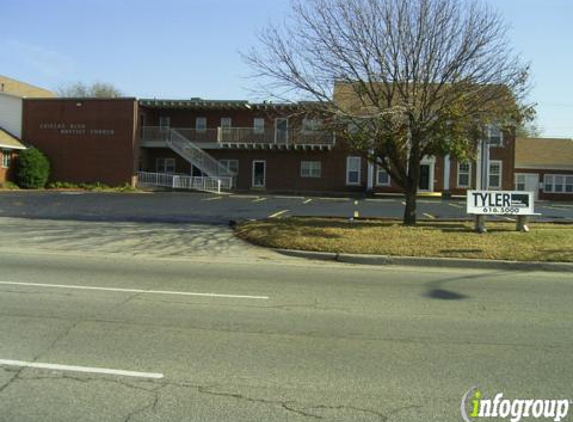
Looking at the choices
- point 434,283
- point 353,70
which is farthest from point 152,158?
point 434,283

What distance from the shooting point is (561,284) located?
32.9 feet

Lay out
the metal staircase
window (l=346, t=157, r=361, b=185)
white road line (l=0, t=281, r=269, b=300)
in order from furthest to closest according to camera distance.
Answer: window (l=346, t=157, r=361, b=185)
the metal staircase
white road line (l=0, t=281, r=269, b=300)

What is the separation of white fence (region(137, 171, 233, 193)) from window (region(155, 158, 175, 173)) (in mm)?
2670

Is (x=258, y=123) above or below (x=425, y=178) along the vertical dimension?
above

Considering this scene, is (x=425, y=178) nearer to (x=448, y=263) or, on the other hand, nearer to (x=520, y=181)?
(x=520, y=181)

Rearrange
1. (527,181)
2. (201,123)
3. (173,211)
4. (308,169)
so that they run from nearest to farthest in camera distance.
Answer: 1. (173,211)
2. (308,169)
3. (201,123)
4. (527,181)

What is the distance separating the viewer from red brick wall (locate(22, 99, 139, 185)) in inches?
1569

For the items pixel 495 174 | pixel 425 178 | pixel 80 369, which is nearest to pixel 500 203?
pixel 80 369

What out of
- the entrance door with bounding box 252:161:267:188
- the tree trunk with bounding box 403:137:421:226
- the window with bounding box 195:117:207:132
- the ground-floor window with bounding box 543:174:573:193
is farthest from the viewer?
the ground-floor window with bounding box 543:174:573:193

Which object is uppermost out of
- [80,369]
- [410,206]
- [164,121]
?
[164,121]

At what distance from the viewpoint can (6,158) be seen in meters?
38.2

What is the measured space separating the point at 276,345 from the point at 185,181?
33.5 m

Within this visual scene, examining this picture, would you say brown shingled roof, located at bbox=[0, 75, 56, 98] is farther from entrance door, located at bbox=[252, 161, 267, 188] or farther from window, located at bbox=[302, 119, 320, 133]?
window, located at bbox=[302, 119, 320, 133]

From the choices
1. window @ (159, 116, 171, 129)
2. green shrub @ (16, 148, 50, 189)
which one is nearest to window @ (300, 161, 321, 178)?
window @ (159, 116, 171, 129)
